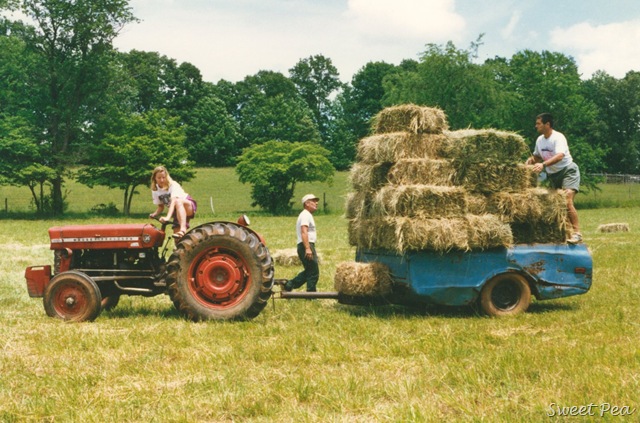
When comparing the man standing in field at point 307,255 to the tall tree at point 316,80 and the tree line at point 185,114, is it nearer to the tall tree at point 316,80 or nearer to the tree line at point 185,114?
the tree line at point 185,114

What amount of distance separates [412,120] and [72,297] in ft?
16.3

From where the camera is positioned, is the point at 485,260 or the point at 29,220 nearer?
the point at 485,260

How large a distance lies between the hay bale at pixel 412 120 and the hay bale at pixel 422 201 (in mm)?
1010

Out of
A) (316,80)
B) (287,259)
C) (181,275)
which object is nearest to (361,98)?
(316,80)

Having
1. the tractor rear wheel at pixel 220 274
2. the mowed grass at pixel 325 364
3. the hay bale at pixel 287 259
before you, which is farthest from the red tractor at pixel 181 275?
the hay bale at pixel 287 259

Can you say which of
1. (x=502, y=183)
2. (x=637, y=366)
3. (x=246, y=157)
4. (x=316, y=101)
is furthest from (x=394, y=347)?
(x=316, y=101)

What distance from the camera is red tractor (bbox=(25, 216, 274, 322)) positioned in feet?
27.2

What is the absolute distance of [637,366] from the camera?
227 inches

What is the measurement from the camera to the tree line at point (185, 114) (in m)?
42.1

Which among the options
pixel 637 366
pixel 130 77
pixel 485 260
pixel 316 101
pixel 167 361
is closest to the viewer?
pixel 637 366

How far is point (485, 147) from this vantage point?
9.02 metres

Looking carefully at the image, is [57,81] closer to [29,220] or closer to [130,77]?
[130,77]

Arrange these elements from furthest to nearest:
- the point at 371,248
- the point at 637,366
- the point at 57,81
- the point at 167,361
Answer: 1. the point at 57,81
2. the point at 371,248
3. the point at 167,361
4. the point at 637,366

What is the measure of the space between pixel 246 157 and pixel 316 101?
4651cm
